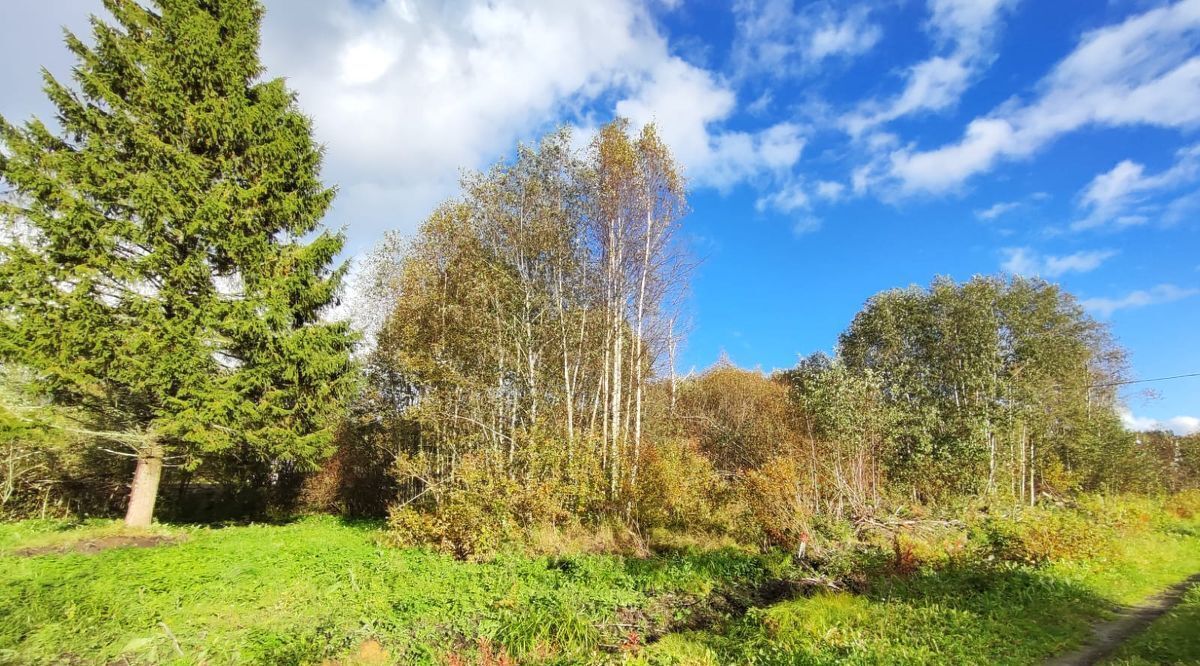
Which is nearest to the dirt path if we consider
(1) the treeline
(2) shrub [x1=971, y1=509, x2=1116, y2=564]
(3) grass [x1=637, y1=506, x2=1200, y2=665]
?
(3) grass [x1=637, y1=506, x2=1200, y2=665]

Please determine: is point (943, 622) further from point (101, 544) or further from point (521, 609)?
point (101, 544)

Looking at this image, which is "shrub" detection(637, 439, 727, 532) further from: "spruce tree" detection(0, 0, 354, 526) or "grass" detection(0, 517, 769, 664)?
"spruce tree" detection(0, 0, 354, 526)

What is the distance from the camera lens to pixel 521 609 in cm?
789

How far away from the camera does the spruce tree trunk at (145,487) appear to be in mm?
13038

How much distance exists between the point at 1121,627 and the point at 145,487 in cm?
2011

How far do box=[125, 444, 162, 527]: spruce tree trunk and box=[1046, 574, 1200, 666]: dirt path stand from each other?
18189 mm

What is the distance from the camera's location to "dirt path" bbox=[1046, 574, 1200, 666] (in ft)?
21.5

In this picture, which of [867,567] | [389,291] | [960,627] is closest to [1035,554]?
[867,567]

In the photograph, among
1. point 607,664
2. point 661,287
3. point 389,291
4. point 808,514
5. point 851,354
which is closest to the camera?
point 607,664

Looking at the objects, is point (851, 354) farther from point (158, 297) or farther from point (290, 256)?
point (158, 297)

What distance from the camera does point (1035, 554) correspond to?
10.9m

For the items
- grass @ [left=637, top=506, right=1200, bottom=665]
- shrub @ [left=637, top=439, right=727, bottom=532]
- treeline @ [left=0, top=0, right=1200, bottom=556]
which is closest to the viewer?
grass @ [left=637, top=506, right=1200, bottom=665]

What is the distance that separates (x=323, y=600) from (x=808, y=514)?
9.98m

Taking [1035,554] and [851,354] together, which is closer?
[1035,554]
